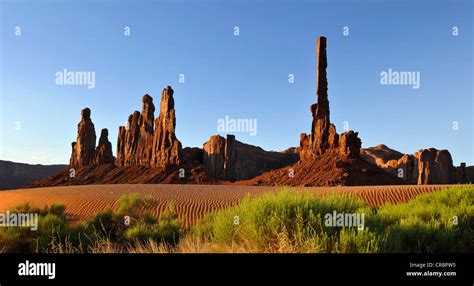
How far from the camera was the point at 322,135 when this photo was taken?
5422 centimetres

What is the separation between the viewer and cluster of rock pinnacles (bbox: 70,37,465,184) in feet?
180

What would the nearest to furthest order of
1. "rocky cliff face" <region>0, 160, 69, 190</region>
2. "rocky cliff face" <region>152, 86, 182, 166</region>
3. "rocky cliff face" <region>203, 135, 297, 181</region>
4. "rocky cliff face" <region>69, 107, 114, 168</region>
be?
"rocky cliff face" <region>152, 86, 182, 166</region> → "rocky cliff face" <region>203, 135, 297, 181</region> → "rocky cliff face" <region>69, 107, 114, 168</region> → "rocky cliff face" <region>0, 160, 69, 190</region>

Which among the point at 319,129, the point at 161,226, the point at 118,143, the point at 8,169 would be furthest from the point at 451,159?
the point at 8,169

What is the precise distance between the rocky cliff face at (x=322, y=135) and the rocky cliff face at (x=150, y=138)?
24102 millimetres

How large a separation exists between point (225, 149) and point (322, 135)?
2426 cm

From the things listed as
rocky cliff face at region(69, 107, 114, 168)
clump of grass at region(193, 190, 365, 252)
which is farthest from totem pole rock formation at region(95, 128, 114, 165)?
clump of grass at region(193, 190, 365, 252)

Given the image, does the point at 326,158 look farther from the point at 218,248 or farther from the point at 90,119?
the point at 90,119

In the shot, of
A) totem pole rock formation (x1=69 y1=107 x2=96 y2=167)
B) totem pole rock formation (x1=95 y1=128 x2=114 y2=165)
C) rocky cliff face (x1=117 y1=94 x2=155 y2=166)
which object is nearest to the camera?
rocky cliff face (x1=117 y1=94 x2=155 y2=166)

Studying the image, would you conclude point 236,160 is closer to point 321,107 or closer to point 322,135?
point 321,107

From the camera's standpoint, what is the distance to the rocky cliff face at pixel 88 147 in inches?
3265

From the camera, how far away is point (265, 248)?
6.25m

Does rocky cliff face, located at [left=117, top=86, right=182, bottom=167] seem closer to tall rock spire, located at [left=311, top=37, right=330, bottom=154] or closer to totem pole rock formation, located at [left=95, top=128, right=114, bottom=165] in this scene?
totem pole rock formation, located at [left=95, top=128, right=114, bottom=165]

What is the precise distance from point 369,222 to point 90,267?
5149 mm

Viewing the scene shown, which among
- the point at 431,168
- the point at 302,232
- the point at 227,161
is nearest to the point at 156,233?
the point at 302,232
